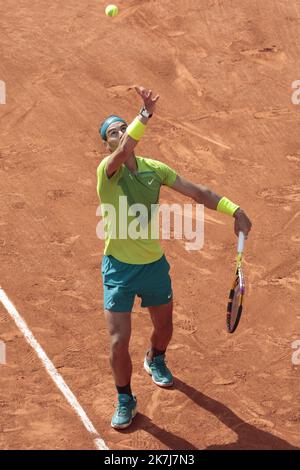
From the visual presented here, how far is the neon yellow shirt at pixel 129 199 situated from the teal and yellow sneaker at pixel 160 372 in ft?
3.98

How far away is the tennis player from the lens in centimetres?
772

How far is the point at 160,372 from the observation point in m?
8.72

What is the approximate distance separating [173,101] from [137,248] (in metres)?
6.17

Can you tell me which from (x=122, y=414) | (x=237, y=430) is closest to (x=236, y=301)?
(x=237, y=430)

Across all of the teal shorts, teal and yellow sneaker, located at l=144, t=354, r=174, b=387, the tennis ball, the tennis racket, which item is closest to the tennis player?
the teal shorts

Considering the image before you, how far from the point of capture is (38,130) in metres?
12.9

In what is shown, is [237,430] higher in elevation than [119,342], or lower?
lower

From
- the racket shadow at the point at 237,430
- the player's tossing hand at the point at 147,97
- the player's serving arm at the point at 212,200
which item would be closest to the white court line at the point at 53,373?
the racket shadow at the point at 237,430

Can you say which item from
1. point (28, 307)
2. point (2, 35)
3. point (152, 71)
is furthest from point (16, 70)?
point (28, 307)

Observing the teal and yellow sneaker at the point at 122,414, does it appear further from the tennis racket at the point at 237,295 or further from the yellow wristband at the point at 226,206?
the yellow wristband at the point at 226,206

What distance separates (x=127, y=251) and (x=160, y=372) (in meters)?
1.48

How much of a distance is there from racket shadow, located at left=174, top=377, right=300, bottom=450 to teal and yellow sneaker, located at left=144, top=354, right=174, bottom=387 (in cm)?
12

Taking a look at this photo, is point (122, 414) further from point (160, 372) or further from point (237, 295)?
point (237, 295)

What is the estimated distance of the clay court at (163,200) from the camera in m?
8.41
